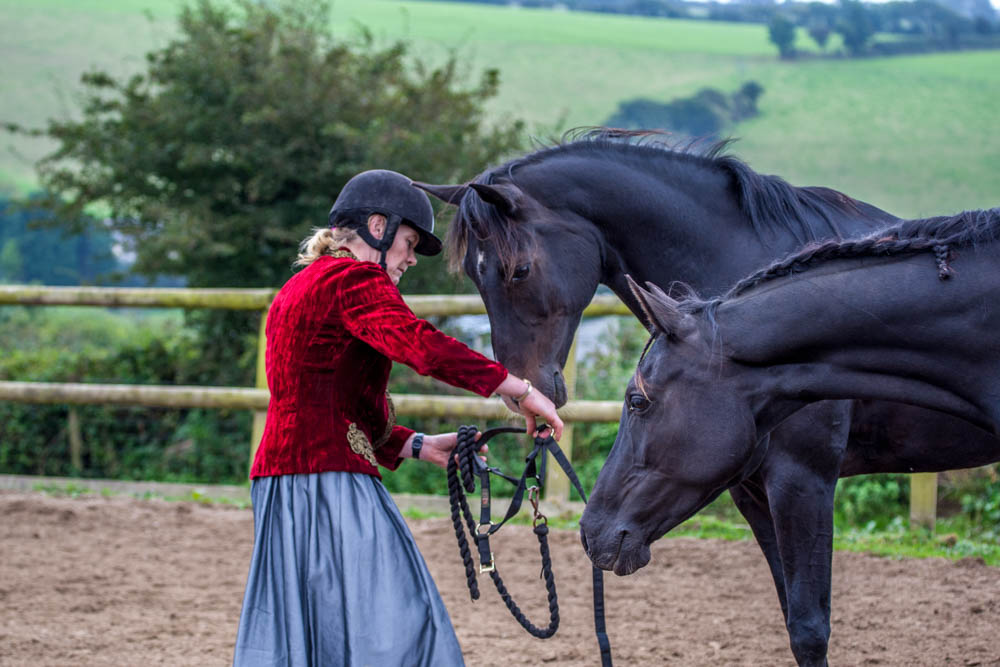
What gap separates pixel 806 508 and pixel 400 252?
1443 millimetres

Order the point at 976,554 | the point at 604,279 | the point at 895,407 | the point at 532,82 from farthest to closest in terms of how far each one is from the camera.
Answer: the point at 532,82
the point at 976,554
the point at 604,279
the point at 895,407

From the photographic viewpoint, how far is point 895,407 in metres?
3.00

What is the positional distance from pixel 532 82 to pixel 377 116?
23.8 m

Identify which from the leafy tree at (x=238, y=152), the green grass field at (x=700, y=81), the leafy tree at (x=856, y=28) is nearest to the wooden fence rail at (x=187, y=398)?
the leafy tree at (x=238, y=152)

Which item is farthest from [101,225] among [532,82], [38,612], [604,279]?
[532,82]

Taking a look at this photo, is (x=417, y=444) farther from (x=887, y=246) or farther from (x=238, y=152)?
(x=238, y=152)

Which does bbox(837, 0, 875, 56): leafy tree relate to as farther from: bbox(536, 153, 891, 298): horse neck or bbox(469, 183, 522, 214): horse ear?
bbox(469, 183, 522, 214): horse ear

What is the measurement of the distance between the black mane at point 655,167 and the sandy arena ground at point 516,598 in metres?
1.72

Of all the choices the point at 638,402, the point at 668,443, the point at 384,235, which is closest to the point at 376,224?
the point at 384,235

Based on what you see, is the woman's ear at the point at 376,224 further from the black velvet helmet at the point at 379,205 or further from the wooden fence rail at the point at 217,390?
the wooden fence rail at the point at 217,390

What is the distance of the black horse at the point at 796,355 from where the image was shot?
87.1 inches

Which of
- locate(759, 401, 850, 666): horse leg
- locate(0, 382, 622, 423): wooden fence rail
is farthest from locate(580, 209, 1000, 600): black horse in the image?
locate(0, 382, 622, 423): wooden fence rail

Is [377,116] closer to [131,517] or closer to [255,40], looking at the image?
[255,40]

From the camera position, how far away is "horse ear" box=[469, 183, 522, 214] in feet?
10.2
